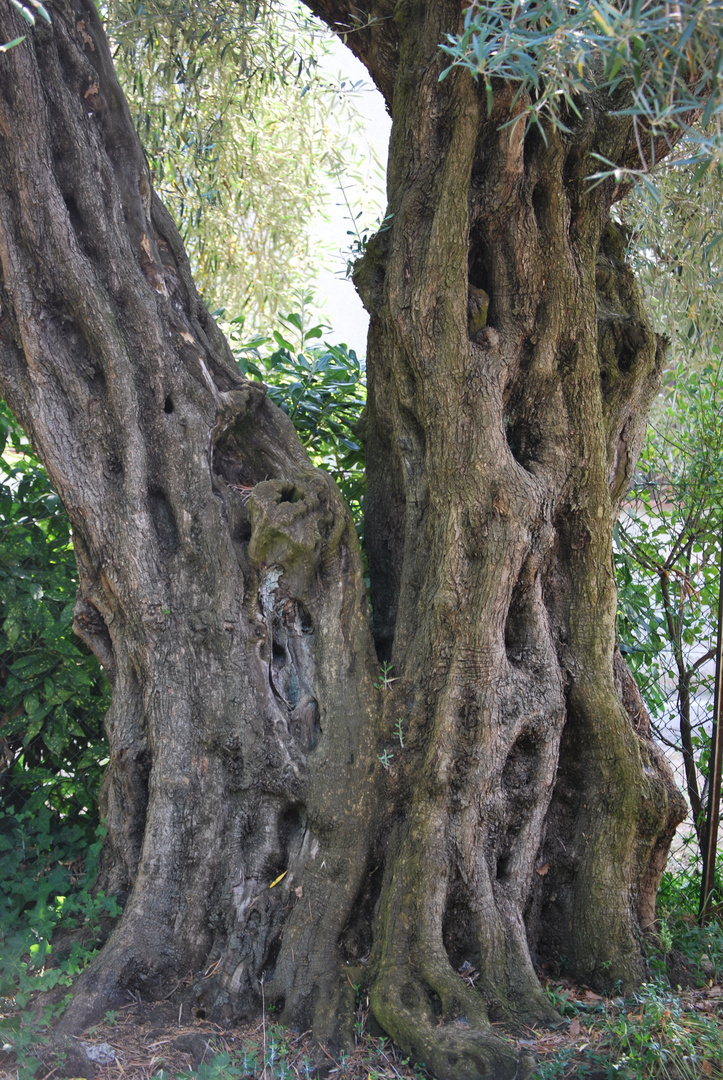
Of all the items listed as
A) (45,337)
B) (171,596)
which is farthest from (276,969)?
(45,337)

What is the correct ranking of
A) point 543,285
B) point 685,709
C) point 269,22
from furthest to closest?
point 269,22 → point 685,709 → point 543,285

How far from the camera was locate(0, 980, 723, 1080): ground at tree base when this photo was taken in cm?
238

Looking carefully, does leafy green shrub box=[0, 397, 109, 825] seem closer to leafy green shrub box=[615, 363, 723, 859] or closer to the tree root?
the tree root

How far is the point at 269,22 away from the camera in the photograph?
481 centimetres

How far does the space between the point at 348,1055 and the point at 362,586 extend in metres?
1.65

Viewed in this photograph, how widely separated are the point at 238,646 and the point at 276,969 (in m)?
1.16

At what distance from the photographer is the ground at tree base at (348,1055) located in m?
2.38

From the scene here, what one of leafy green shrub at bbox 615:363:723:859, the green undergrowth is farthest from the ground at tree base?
leafy green shrub at bbox 615:363:723:859

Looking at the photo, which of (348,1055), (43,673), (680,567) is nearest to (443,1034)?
(348,1055)

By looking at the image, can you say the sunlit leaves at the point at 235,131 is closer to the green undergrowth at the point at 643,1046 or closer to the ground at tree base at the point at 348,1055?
the ground at tree base at the point at 348,1055

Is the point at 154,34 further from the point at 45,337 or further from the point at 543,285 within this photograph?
the point at 543,285

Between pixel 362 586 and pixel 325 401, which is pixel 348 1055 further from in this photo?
pixel 325 401

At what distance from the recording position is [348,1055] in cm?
254

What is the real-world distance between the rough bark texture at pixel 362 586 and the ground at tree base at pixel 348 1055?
0.41ft
